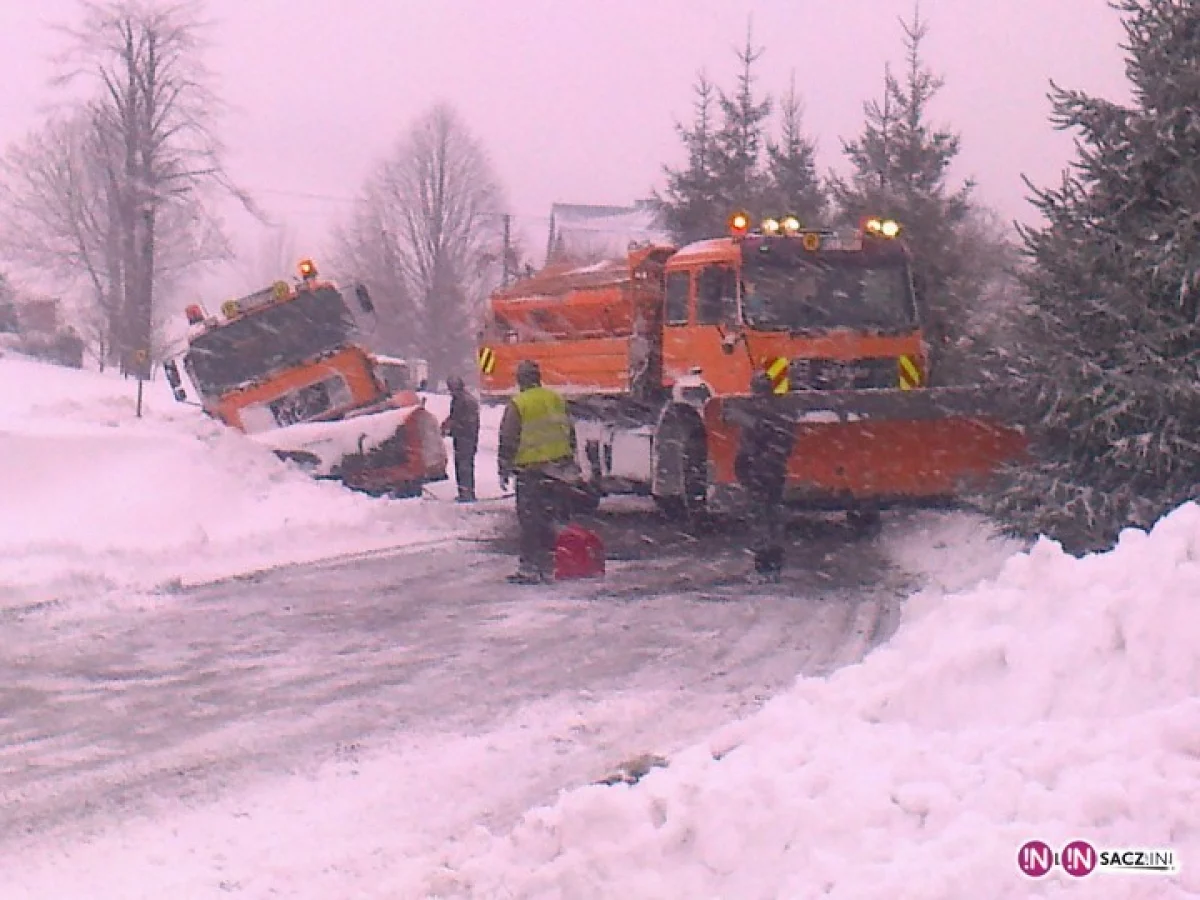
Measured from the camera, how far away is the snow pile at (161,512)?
455 inches

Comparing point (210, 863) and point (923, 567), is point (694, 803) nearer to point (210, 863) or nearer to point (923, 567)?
point (210, 863)

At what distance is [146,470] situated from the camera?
14258 mm

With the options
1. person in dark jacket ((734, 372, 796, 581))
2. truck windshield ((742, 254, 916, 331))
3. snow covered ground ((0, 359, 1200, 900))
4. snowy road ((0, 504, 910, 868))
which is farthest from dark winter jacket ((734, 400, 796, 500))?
snow covered ground ((0, 359, 1200, 900))

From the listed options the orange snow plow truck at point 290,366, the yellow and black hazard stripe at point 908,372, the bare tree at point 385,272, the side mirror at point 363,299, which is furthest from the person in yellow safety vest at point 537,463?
the bare tree at point 385,272

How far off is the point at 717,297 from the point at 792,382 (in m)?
1.16

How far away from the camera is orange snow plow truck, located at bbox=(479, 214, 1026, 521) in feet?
38.1

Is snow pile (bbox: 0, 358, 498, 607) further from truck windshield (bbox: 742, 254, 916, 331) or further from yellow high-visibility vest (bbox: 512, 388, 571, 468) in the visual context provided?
truck windshield (bbox: 742, 254, 916, 331)

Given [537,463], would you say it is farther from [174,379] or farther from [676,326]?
[174,379]

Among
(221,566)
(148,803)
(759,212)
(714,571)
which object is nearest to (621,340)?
(714,571)

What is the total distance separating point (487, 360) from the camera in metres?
18.3

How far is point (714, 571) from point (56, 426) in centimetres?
832

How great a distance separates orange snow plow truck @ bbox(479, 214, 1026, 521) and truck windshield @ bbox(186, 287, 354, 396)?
187 inches

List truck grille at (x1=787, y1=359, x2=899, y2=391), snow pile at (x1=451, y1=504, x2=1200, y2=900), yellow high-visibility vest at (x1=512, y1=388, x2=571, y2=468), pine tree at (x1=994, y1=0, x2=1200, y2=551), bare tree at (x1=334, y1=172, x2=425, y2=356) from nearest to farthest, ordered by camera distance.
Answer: snow pile at (x1=451, y1=504, x2=1200, y2=900)
pine tree at (x1=994, y1=0, x2=1200, y2=551)
yellow high-visibility vest at (x1=512, y1=388, x2=571, y2=468)
truck grille at (x1=787, y1=359, x2=899, y2=391)
bare tree at (x1=334, y1=172, x2=425, y2=356)

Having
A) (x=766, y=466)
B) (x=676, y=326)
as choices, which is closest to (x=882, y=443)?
(x=766, y=466)
